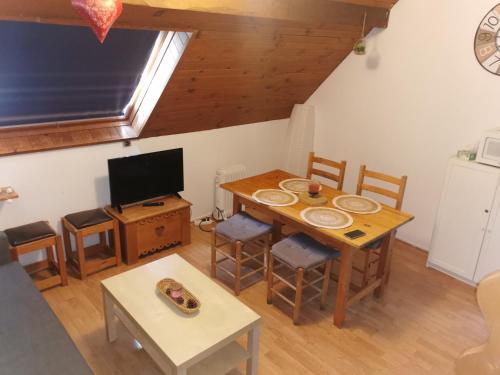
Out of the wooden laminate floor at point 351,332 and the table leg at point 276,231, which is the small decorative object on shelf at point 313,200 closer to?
the table leg at point 276,231

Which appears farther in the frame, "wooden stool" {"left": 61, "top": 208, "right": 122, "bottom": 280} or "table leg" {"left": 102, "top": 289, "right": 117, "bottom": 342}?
"wooden stool" {"left": 61, "top": 208, "right": 122, "bottom": 280}

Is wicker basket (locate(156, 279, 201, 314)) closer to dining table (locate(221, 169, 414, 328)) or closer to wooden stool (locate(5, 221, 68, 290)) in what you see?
dining table (locate(221, 169, 414, 328))

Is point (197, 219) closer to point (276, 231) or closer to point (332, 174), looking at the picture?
point (276, 231)

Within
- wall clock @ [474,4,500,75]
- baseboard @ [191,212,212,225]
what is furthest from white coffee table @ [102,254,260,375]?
wall clock @ [474,4,500,75]

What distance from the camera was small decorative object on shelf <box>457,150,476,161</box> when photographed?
131 inches

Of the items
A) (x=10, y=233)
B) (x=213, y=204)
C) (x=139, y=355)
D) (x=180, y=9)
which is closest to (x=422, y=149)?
(x=213, y=204)

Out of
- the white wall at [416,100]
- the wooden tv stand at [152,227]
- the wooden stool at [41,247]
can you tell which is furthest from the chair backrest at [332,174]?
the wooden stool at [41,247]

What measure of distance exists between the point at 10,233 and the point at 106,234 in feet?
2.75

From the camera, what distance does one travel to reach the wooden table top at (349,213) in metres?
2.67

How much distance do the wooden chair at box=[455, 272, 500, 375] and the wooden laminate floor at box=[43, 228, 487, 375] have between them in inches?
42.8

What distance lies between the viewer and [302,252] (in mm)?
2934

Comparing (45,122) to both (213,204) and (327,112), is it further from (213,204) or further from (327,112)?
(327,112)

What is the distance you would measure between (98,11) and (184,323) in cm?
156

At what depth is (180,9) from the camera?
2395 millimetres
